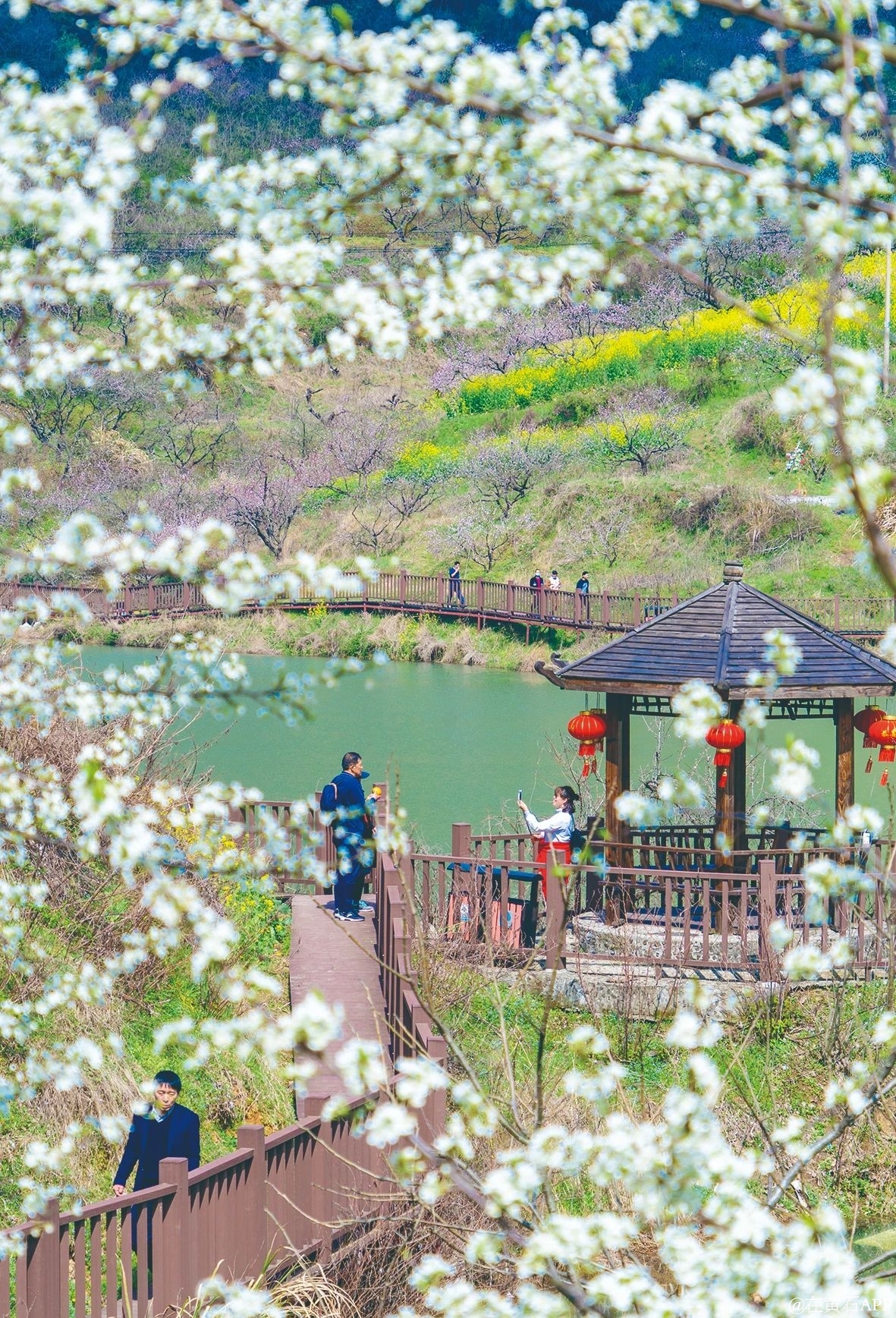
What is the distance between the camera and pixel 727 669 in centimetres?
1030

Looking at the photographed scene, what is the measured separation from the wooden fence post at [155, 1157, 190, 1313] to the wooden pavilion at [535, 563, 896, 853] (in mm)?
5606

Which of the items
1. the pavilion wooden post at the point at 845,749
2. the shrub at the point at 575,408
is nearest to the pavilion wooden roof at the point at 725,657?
the pavilion wooden post at the point at 845,749

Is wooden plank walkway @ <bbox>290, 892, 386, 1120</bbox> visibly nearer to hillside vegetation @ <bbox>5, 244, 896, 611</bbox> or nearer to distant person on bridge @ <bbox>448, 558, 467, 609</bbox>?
hillside vegetation @ <bbox>5, 244, 896, 611</bbox>

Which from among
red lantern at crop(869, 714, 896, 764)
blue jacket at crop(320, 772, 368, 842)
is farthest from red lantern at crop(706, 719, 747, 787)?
blue jacket at crop(320, 772, 368, 842)

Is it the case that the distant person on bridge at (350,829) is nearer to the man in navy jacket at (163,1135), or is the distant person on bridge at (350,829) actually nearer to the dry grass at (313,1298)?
the man in navy jacket at (163,1135)

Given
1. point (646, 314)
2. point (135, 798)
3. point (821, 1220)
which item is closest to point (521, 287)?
point (821, 1220)

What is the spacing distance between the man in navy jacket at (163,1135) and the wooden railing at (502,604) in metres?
23.9

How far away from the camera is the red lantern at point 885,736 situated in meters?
10.5

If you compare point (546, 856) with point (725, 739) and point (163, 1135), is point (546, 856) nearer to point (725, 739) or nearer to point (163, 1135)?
point (725, 739)

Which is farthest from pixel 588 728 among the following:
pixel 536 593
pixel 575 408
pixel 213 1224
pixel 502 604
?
pixel 575 408

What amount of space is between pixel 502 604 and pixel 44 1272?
94.2ft

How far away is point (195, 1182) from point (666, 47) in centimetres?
8037

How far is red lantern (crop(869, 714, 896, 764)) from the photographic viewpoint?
10.5 meters

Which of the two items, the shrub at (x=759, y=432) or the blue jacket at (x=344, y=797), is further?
the shrub at (x=759, y=432)
